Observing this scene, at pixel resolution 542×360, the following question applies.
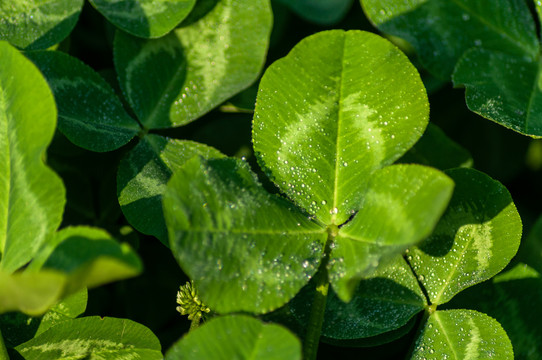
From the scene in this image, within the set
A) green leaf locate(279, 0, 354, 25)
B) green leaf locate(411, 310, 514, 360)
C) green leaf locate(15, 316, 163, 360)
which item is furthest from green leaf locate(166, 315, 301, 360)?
green leaf locate(279, 0, 354, 25)

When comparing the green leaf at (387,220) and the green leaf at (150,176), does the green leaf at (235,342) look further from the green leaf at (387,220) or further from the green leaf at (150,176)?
the green leaf at (150,176)

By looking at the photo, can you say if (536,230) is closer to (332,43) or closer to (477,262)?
(477,262)

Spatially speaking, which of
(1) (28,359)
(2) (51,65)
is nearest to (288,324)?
(1) (28,359)

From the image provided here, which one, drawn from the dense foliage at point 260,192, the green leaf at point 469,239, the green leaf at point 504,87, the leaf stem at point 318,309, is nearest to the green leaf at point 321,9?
the dense foliage at point 260,192

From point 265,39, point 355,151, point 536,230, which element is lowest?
point 536,230

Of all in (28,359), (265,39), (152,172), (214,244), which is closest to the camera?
(214,244)

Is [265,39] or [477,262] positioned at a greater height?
[265,39]

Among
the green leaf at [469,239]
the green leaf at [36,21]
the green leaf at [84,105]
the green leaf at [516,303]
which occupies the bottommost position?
the green leaf at [516,303]

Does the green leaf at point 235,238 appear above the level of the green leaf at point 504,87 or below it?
below

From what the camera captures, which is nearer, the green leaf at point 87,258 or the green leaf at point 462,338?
the green leaf at point 87,258
